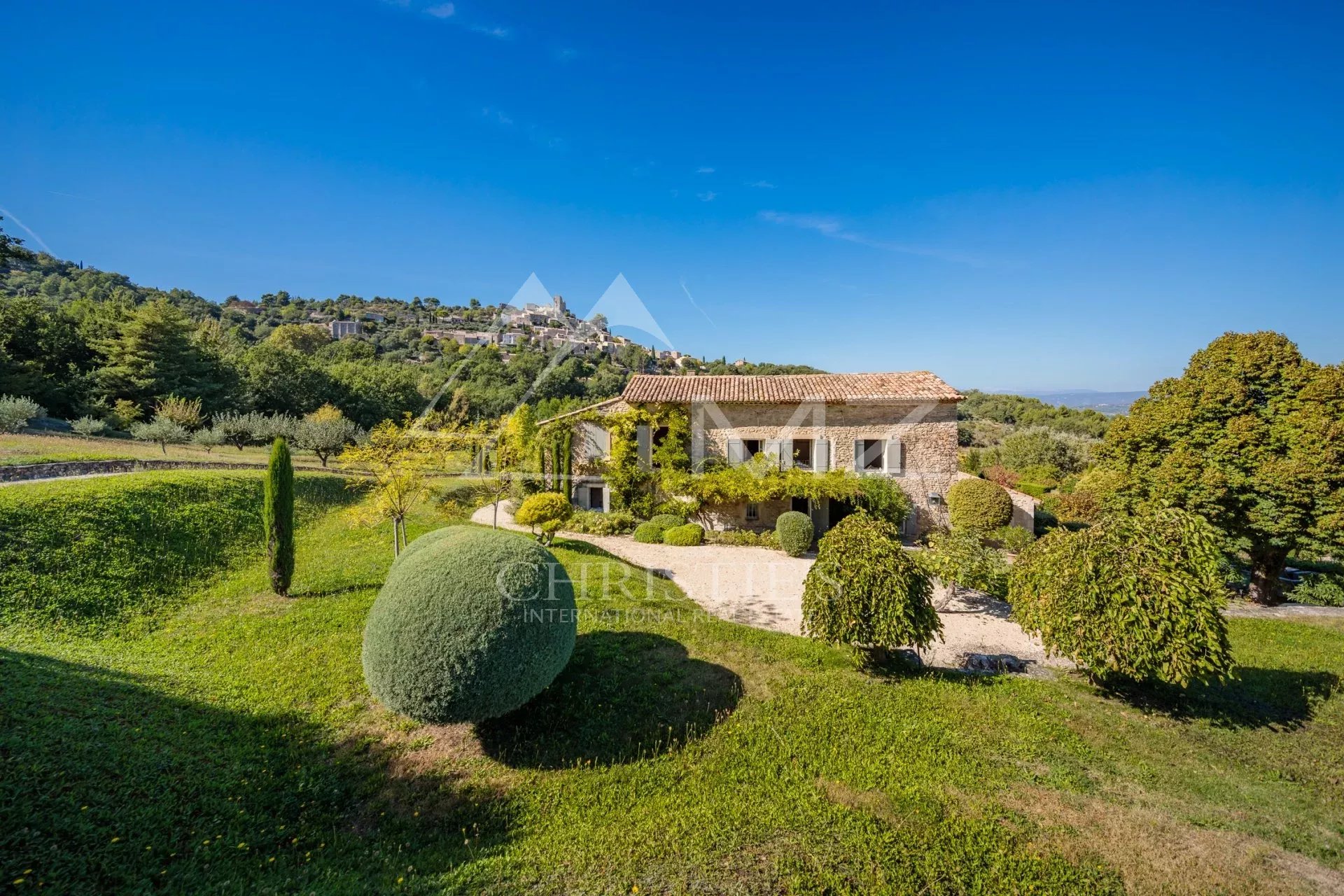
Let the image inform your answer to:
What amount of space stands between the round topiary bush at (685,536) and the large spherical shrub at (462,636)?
11.0 meters

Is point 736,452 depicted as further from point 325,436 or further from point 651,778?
point 325,436

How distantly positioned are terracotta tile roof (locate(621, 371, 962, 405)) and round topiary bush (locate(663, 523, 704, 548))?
504 cm

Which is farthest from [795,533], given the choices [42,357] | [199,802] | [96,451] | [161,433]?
[42,357]

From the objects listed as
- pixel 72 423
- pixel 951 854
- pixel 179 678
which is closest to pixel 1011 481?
pixel 951 854

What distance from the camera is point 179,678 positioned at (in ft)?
22.0

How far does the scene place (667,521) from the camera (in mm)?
17625

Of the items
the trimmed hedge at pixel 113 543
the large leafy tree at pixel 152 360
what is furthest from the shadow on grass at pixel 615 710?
the large leafy tree at pixel 152 360

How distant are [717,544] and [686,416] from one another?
5149 millimetres

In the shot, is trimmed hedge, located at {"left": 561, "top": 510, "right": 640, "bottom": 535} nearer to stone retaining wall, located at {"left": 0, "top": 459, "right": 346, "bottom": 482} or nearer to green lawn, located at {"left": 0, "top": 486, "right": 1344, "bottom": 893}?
green lawn, located at {"left": 0, "top": 486, "right": 1344, "bottom": 893}

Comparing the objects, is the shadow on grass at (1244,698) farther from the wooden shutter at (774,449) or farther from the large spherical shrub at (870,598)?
the wooden shutter at (774,449)

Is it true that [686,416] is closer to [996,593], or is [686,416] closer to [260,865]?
[996,593]

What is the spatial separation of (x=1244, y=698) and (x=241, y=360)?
50.7m

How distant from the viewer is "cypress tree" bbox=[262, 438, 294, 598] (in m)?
9.55

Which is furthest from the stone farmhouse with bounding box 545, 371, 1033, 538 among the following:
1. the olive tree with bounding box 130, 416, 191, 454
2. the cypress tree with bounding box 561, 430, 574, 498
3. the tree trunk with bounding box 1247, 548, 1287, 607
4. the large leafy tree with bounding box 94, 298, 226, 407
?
the large leafy tree with bounding box 94, 298, 226, 407
